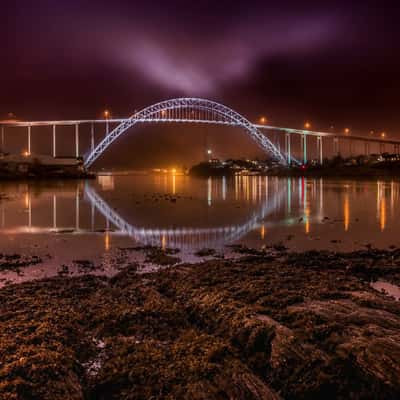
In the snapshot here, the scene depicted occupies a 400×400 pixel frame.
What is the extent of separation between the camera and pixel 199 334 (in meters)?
3.80

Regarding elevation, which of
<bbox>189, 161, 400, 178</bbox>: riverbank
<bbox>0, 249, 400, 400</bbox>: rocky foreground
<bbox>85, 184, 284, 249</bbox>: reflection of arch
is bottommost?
<bbox>0, 249, 400, 400</bbox>: rocky foreground

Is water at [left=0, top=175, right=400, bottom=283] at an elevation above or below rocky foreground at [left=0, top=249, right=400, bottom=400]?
above

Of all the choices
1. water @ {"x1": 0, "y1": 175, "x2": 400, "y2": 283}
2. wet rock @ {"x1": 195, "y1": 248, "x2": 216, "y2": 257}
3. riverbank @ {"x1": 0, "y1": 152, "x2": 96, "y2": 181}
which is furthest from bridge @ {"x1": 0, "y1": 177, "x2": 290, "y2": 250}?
riverbank @ {"x1": 0, "y1": 152, "x2": 96, "y2": 181}

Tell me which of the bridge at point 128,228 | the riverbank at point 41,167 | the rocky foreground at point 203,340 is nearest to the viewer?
the rocky foreground at point 203,340

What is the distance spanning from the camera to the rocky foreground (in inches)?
115

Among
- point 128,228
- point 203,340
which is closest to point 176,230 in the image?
point 128,228

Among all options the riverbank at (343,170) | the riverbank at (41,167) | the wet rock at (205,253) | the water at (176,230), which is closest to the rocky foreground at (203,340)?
the water at (176,230)

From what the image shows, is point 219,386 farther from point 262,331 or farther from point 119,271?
point 119,271

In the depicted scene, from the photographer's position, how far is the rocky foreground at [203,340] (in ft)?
9.58

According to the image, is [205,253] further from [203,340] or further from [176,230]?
[203,340]

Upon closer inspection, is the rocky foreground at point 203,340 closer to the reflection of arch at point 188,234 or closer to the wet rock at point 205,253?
the wet rock at point 205,253

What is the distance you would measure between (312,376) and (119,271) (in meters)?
4.29

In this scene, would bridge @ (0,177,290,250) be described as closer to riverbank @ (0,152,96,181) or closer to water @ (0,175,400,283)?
water @ (0,175,400,283)

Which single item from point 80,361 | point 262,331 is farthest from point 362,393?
point 80,361
